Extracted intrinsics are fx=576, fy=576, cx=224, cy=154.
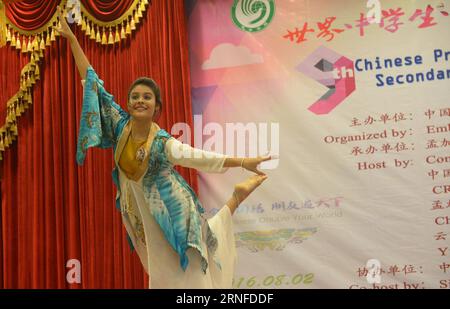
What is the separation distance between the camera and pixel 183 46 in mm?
3320

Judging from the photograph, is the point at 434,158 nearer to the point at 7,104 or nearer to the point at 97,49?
the point at 97,49

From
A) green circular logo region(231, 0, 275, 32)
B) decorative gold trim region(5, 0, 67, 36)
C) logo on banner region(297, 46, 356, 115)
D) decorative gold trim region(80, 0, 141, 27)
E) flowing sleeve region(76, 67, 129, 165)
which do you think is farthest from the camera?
decorative gold trim region(5, 0, 67, 36)

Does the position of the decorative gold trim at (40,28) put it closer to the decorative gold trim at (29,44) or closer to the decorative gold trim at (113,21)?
the decorative gold trim at (29,44)

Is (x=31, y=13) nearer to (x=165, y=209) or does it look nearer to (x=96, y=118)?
(x=96, y=118)

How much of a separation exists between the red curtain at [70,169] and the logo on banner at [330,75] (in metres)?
0.71

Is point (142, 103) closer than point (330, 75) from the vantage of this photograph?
Yes

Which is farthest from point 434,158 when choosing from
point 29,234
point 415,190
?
point 29,234

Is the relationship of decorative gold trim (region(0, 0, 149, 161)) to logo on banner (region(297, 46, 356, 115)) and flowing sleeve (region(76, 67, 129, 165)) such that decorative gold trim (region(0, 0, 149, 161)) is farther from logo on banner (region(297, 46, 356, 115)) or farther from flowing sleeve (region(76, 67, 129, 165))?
logo on banner (region(297, 46, 356, 115))

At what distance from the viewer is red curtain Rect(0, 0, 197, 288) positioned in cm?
333

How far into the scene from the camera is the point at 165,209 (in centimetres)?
232

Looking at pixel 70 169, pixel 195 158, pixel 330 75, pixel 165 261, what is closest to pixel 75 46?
pixel 195 158

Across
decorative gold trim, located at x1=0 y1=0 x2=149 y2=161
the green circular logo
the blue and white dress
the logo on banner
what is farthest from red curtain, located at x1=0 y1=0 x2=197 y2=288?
A: the blue and white dress

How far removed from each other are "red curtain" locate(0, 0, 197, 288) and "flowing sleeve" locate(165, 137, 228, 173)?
91cm

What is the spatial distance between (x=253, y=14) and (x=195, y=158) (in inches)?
53.0
